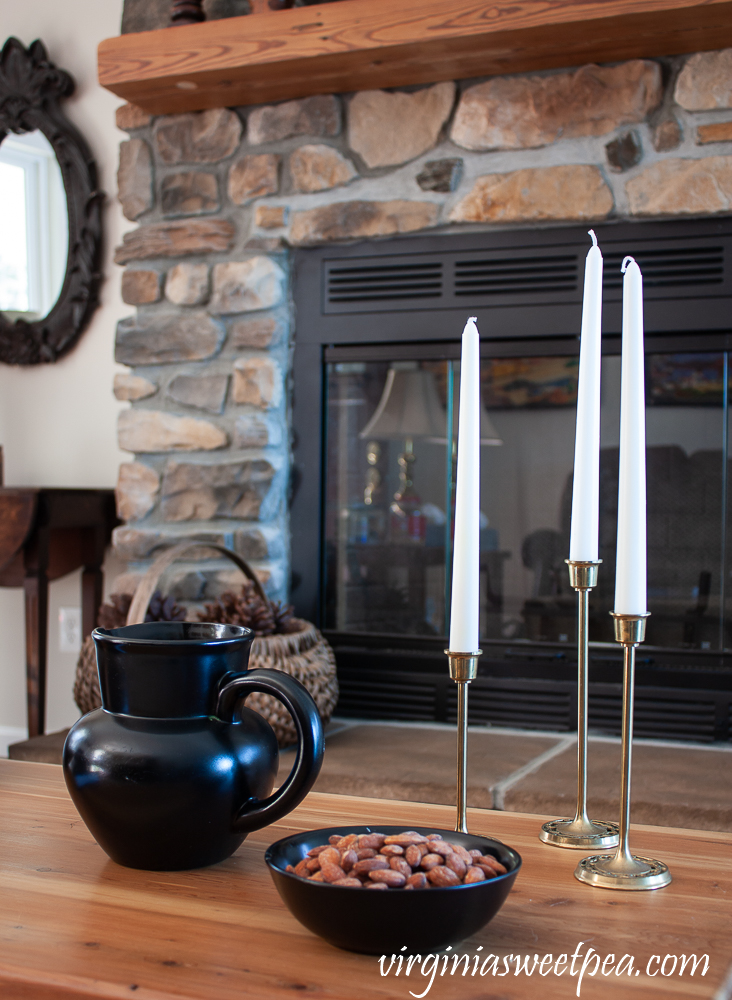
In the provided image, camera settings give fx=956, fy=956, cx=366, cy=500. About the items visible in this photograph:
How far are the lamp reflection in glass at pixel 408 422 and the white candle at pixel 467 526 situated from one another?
140 cm

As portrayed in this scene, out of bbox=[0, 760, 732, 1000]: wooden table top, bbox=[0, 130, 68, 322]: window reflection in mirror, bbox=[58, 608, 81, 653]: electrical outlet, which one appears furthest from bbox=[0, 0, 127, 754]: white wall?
bbox=[0, 760, 732, 1000]: wooden table top

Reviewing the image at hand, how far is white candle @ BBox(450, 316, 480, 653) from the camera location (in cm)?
74

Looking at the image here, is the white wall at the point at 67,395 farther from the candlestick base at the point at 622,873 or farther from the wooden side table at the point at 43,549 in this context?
the candlestick base at the point at 622,873

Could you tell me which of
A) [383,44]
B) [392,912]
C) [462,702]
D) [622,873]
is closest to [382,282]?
[383,44]

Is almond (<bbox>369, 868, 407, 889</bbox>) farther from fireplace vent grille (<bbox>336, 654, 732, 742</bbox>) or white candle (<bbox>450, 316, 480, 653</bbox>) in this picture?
fireplace vent grille (<bbox>336, 654, 732, 742</bbox>)

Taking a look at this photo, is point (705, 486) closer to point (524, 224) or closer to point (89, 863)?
point (524, 224)

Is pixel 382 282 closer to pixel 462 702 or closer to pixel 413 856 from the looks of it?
pixel 462 702

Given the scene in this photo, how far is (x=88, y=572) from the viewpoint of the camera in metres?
2.61

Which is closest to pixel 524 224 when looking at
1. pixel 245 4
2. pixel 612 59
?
pixel 612 59

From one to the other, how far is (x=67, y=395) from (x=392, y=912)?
2.43 meters

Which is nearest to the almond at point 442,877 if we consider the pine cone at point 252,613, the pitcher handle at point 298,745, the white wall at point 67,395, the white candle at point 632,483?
the pitcher handle at point 298,745

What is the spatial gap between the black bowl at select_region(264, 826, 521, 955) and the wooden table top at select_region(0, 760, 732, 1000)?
17mm

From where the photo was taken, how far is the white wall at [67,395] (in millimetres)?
2691

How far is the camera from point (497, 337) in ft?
6.83
